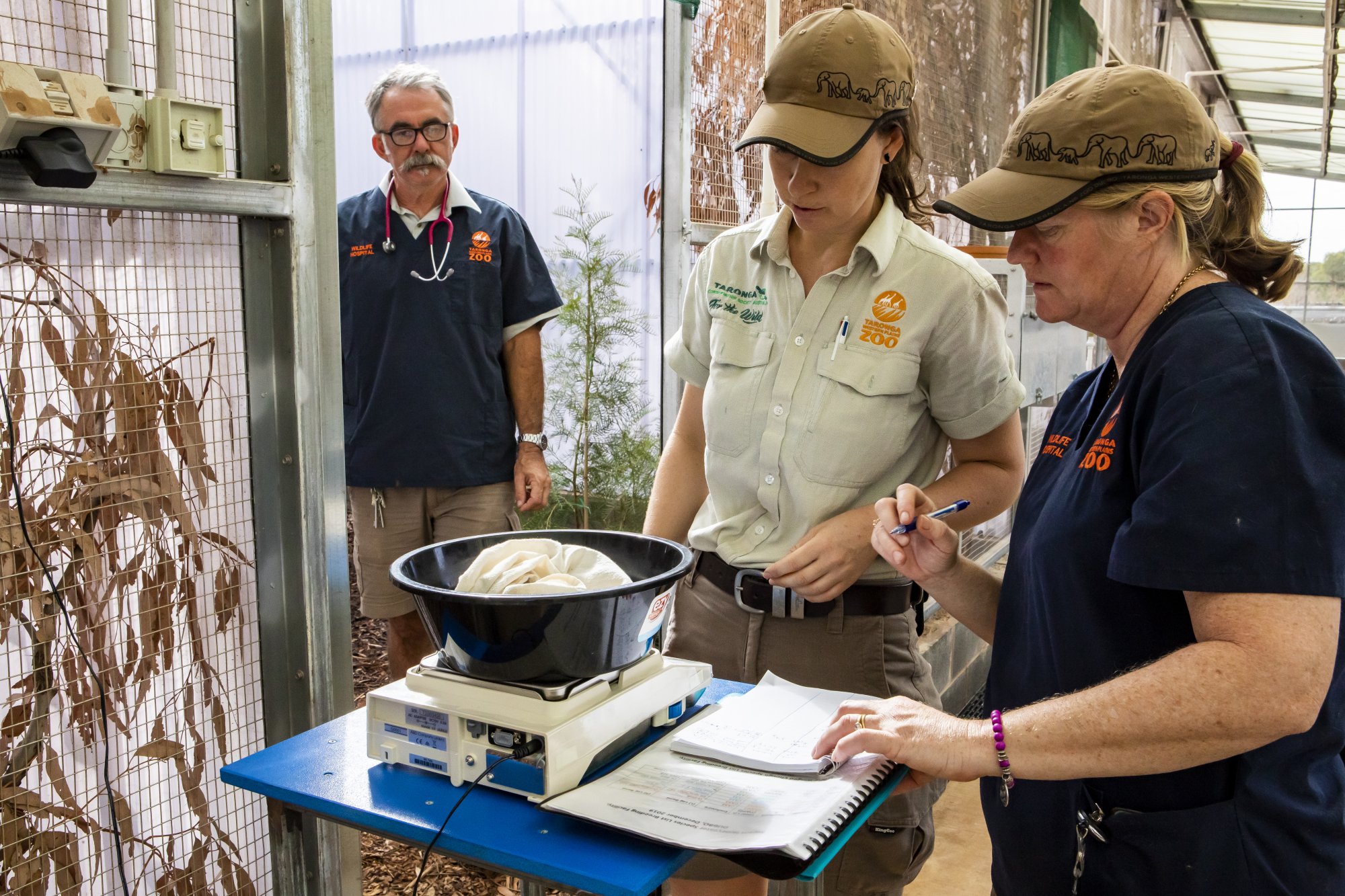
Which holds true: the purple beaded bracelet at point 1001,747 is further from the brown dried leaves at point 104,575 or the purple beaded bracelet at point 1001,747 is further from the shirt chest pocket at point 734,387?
the brown dried leaves at point 104,575

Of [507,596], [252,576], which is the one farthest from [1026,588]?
[252,576]

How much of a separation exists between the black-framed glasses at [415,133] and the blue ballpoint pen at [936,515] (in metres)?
1.82

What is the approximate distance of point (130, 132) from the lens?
152cm

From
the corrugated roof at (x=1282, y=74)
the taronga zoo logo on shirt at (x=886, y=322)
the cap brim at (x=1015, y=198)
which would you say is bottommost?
the taronga zoo logo on shirt at (x=886, y=322)

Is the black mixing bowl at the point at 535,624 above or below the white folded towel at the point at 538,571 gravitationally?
below

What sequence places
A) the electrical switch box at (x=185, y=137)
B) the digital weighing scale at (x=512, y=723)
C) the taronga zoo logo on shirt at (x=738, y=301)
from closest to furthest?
the digital weighing scale at (x=512, y=723)
the electrical switch box at (x=185, y=137)
the taronga zoo logo on shirt at (x=738, y=301)

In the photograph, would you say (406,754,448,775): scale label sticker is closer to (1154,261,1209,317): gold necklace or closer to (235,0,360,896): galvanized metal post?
(235,0,360,896): galvanized metal post

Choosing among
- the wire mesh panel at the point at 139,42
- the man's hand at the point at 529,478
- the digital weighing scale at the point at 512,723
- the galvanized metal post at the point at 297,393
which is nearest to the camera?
the digital weighing scale at the point at 512,723

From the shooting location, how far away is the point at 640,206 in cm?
414

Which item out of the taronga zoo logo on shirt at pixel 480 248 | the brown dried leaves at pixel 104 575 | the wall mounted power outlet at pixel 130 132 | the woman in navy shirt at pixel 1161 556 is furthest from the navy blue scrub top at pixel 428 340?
the woman in navy shirt at pixel 1161 556

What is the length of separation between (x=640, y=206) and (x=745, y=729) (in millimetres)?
2985

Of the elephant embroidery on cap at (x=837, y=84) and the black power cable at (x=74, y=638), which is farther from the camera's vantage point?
the elephant embroidery on cap at (x=837, y=84)

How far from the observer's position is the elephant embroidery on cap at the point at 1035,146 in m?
1.26

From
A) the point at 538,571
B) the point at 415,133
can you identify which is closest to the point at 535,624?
the point at 538,571
